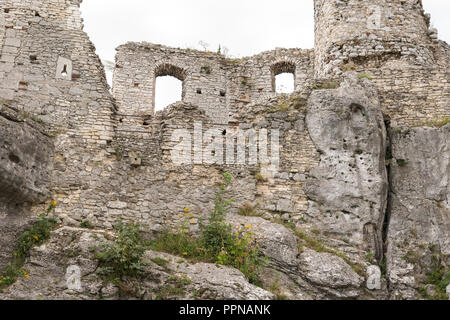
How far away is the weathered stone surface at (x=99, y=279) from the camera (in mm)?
9570

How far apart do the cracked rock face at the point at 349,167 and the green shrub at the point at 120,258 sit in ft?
12.5

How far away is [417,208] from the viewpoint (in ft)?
40.0

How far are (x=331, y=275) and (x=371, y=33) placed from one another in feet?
24.9

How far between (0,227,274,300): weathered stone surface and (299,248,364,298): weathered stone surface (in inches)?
48.6

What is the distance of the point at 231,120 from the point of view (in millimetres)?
13023

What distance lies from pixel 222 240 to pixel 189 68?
355 inches

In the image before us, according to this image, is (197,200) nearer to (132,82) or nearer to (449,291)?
(449,291)

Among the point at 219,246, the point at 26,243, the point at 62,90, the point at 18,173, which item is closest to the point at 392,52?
the point at 219,246

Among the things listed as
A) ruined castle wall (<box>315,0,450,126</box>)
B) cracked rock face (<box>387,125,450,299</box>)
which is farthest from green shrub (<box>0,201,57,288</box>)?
ruined castle wall (<box>315,0,450,126</box>)

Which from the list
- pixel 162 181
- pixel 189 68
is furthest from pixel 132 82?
pixel 162 181

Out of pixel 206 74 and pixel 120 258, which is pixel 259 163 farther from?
pixel 206 74

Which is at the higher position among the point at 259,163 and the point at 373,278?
the point at 259,163

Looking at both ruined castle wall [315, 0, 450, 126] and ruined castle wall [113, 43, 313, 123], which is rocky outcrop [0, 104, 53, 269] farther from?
ruined castle wall [315, 0, 450, 126]

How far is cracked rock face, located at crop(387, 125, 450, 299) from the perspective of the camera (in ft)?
37.4
